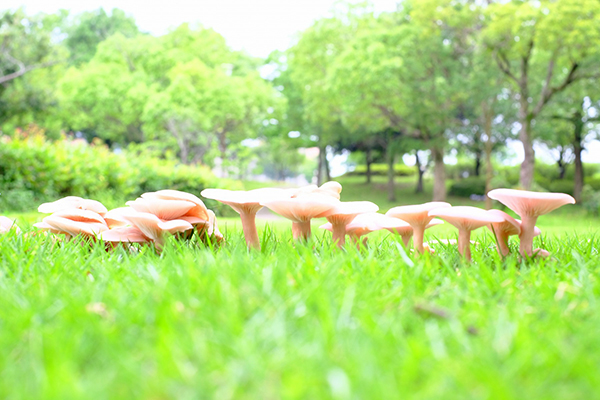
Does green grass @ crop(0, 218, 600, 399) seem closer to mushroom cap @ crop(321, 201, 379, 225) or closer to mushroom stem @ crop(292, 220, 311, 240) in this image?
mushroom cap @ crop(321, 201, 379, 225)

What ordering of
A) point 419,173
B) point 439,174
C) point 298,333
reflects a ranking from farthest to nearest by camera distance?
point 419,173 → point 439,174 → point 298,333

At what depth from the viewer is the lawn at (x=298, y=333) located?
0.69 m

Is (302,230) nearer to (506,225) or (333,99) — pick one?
(506,225)

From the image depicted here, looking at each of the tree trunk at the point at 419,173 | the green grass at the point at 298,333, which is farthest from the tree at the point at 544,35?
the green grass at the point at 298,333

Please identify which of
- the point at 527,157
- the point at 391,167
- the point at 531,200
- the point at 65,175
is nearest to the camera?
the point at 531,200

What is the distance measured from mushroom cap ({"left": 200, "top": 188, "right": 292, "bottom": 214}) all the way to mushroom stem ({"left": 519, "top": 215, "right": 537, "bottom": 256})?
93cm

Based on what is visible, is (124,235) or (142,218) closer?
(142,218)

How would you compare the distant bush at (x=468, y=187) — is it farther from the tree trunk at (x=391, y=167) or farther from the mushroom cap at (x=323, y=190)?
the mushroom cap at (x=323, y=190)

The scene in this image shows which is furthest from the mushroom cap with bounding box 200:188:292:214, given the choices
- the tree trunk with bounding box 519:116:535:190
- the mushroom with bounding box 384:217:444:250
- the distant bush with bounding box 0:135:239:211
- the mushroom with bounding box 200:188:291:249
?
the tree trunk with bounding box 519:116:535:190

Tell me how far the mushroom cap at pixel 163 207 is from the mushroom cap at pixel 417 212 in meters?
0.83

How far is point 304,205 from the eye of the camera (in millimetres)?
1570

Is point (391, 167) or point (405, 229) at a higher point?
point (405, 229)

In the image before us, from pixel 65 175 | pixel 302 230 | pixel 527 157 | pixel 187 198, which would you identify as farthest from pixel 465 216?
pixel 527 157

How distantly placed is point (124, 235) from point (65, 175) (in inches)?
272
